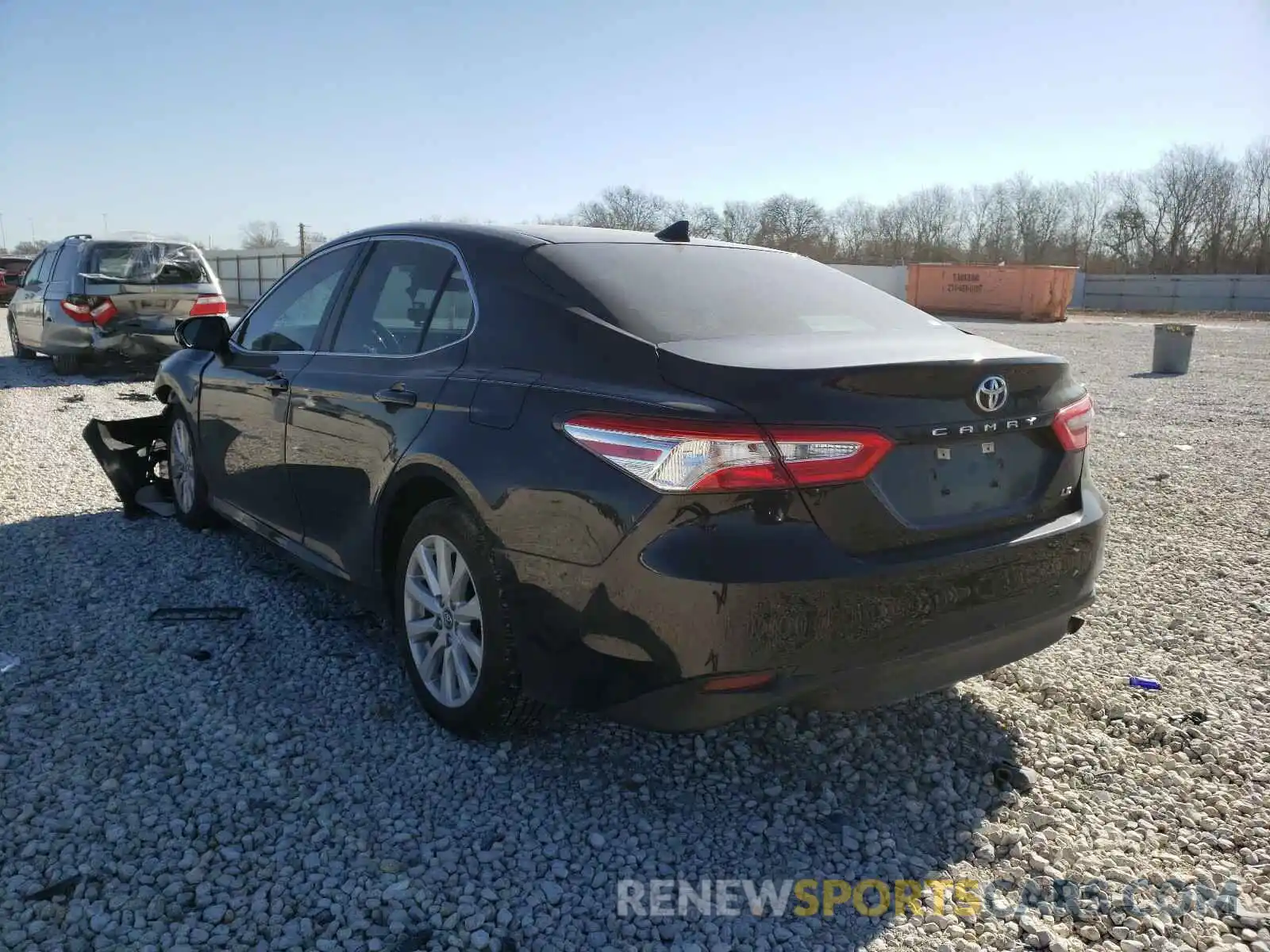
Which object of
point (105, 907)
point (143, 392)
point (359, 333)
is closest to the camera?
point (105, 907)

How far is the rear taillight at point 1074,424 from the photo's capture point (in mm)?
2943

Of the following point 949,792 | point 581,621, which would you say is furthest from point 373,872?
point 949,792

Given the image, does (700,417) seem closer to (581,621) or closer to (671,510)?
(671,510)

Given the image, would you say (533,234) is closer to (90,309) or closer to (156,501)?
(156,501)

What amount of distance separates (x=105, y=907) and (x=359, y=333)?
2193 mm

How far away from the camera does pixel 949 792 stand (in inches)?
115

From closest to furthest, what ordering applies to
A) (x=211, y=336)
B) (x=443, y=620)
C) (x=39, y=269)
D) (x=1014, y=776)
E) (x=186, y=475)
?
(x=1014, y=776) → (x=443, y=620) → (x=211, y=336) → (x=186, y=475) → (x=39, y=269)

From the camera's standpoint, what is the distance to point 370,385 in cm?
348

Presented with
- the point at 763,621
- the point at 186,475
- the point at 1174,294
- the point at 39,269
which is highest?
the point at 1174,294

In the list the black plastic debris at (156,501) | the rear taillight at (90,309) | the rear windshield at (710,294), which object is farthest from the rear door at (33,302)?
the rear windshield at (710,294)

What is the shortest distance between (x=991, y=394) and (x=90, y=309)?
39.9 ft

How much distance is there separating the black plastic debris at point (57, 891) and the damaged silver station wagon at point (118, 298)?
34.5 feet

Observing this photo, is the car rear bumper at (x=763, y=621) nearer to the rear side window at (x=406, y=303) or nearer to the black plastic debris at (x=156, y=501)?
the rear side window at (x=406, y=303)

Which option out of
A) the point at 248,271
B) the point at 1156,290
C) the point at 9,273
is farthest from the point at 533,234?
the point at 1156,290
